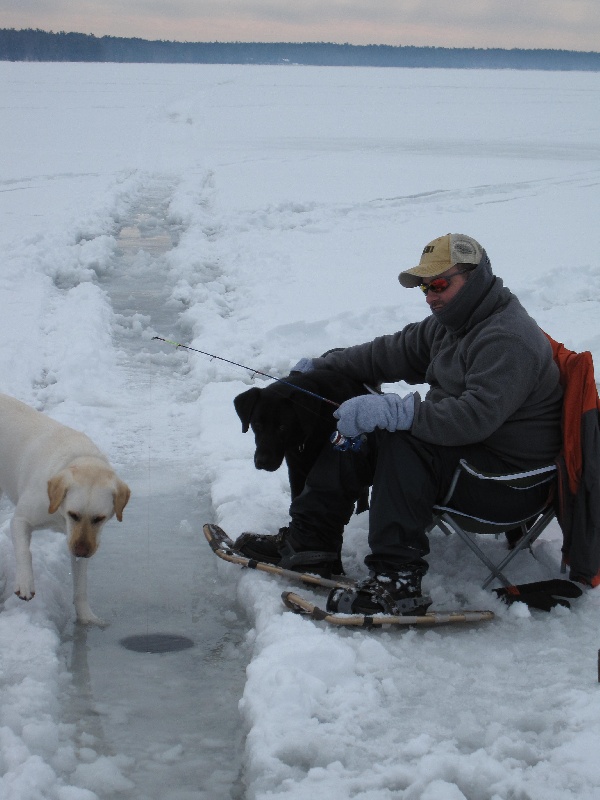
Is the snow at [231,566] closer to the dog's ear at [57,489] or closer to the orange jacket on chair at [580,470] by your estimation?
the orange jacket on chair at [580,470]

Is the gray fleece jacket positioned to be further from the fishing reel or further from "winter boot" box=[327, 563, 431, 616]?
"winter boot" box=[327, 563, 431, 616]

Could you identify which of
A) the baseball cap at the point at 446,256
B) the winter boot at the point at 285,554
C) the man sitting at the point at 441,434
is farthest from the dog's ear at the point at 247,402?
the baseball cap at the point at 446,256

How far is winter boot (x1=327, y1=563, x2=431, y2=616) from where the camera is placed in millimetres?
3256

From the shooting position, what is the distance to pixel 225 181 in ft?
57.0

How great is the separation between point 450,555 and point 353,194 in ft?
40.8

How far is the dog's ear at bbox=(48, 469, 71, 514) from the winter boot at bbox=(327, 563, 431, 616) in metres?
1.01

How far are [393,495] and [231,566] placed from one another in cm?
85

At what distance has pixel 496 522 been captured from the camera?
3480 mm

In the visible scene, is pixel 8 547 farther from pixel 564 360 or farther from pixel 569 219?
pixel 569 219

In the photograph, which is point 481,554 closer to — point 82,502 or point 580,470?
point 580,470

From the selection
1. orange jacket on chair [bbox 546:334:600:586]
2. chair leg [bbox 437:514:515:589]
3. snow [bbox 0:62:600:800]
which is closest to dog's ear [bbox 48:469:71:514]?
snow [bbox 0:62:600:800]

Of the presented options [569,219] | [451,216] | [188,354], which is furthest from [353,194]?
[188,354]

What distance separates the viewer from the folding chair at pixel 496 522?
3.38 meters

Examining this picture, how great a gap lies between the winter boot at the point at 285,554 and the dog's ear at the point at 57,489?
88 cm
